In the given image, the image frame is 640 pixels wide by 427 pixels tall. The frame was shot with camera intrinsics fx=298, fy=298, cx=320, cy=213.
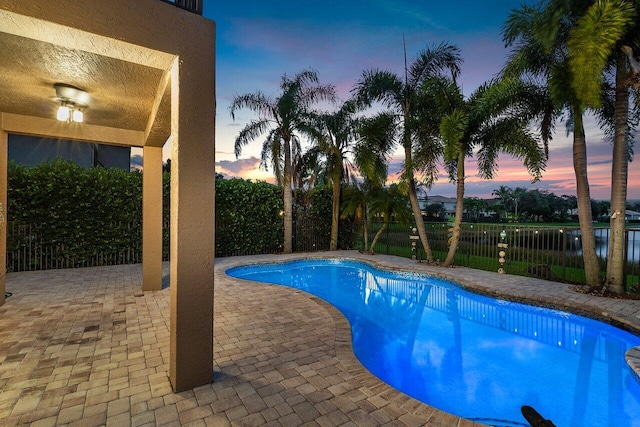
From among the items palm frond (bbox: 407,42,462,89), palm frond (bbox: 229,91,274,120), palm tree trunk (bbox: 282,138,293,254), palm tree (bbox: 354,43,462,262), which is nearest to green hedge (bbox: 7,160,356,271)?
palm tree trunk (bbox: 282,138,293,254)

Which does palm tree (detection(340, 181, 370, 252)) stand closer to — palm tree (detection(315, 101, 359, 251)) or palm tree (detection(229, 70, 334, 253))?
palm tree (detection(315, 101, 359, 251))

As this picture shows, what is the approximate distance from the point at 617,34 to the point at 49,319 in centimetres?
1078

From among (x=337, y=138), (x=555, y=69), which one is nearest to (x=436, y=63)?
(x=555, y=69)

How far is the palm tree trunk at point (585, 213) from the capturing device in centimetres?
684

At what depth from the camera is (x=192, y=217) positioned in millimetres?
2691

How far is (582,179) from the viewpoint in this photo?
6.91 m

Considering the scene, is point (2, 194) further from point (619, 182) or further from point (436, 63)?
point (619, 182)

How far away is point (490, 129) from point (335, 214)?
651 centimetres

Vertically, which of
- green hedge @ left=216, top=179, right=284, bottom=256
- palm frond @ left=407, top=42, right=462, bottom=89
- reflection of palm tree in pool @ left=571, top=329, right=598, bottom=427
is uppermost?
palm frond @ left=407, top=42, right=462, bottom=89

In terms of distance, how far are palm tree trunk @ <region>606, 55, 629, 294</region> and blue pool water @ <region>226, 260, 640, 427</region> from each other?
6.26 feet

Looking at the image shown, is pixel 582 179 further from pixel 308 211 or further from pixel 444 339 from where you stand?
pixel 308 211

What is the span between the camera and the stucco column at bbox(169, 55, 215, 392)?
264 cm

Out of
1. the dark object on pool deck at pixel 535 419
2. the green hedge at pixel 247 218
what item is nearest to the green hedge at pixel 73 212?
the green hedge at pixel 247 218

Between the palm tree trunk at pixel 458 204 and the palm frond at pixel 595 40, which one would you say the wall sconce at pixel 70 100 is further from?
the palm tree trunk at pixel 458 204
